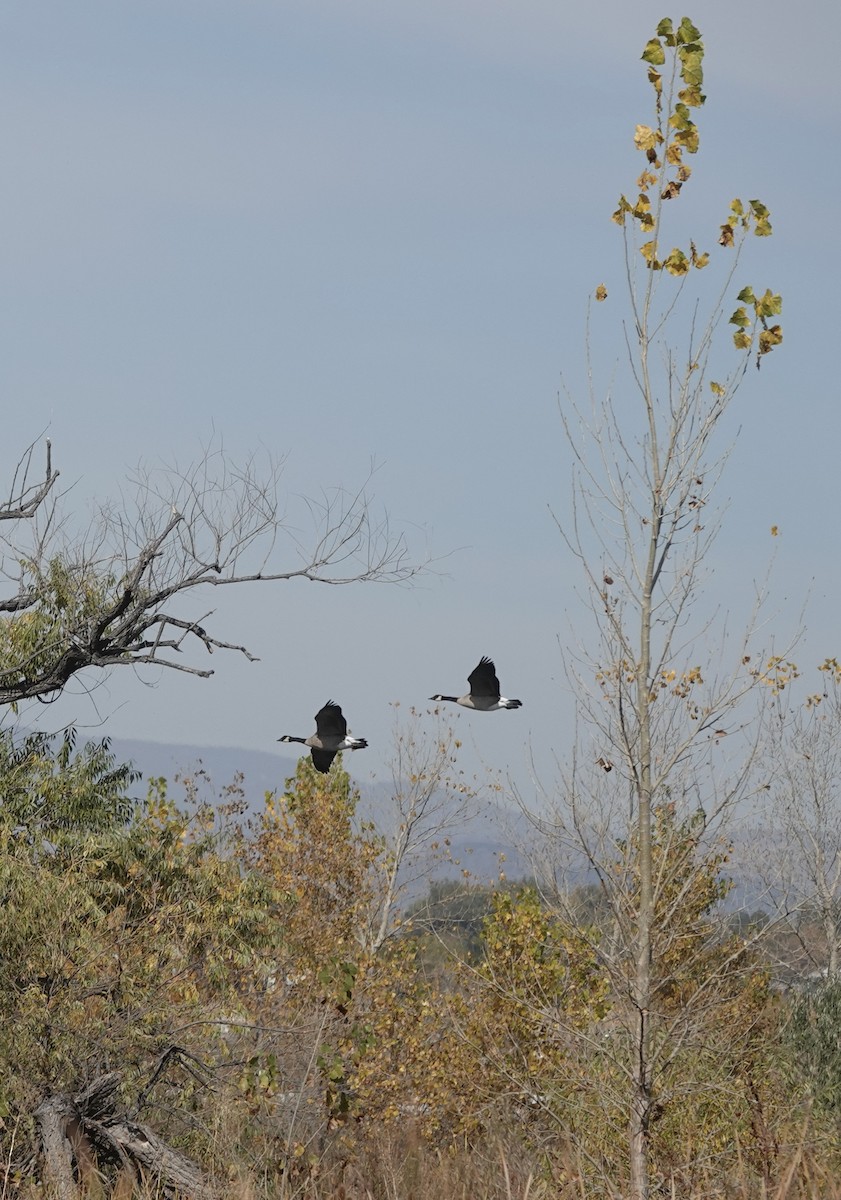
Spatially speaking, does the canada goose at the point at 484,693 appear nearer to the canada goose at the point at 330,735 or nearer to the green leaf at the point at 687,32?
the canada goose at the point at 330,735

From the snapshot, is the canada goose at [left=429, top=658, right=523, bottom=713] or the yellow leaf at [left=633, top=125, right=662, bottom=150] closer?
the yellow leaf at [left=633, top=125, right=662, bottom=150]

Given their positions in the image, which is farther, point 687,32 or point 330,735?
point 330,735

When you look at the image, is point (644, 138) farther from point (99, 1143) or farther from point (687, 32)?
point (99, 1143)

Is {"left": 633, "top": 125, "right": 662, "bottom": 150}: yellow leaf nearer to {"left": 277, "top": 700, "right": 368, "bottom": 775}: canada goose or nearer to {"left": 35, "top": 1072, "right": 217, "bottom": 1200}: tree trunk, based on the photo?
{"left": 277, "top": 700, "right": 368, "bottom": 775}: canada goose

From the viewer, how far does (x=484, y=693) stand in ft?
40.4

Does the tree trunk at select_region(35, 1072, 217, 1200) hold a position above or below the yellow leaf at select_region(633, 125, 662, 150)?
below

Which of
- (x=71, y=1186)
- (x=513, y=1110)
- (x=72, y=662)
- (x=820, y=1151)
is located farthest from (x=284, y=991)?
(x=820, y=1151)

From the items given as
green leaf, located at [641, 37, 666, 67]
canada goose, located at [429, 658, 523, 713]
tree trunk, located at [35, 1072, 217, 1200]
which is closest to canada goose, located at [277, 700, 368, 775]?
canada goose, located at [429, 658, 523, 713]

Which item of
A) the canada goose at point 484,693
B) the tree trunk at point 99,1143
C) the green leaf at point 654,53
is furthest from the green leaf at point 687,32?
the tree trunk at point 99,1143

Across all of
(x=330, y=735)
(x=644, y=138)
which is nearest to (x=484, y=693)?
(x=330, y=735)

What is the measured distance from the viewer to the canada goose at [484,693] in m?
12.0

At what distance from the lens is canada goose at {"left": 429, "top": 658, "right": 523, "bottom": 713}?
12.0 metres

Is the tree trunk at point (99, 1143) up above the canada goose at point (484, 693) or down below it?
below

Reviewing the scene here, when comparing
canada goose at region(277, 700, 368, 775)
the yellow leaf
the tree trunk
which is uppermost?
the yellow leaf
